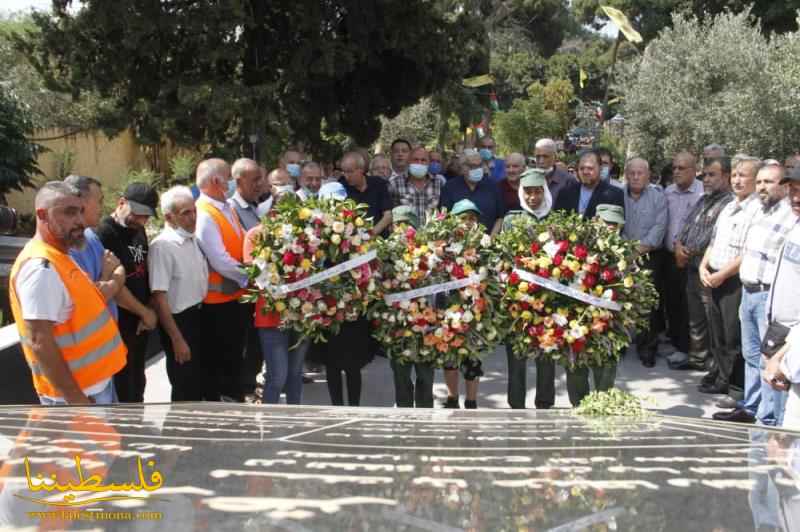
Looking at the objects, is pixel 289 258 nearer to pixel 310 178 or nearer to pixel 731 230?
pixel 310 178

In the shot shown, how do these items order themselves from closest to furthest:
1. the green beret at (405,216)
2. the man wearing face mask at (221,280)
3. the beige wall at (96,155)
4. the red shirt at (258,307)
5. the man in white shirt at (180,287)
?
the man in white shirt at (180,287) < the red shirt at (258,307) < the man wearing face mask at (221,280) < the green beret at (405,216) < the beige wall at (96,155)

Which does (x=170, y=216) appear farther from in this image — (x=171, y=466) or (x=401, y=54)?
(x=401, y=54)

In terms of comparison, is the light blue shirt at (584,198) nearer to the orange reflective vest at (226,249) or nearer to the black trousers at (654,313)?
the black trousers at (654,313)

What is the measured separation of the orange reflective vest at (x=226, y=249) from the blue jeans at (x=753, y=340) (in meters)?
3.58

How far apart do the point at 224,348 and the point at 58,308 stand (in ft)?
7.14

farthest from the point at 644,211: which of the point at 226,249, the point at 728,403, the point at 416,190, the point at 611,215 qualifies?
the point at 226,249

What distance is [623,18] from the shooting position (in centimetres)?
2792

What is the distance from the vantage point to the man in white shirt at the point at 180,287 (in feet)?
15.8

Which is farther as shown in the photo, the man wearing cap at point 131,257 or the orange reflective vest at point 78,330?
the man wearing cap at point 131,257

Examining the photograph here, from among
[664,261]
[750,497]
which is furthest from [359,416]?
[664,261]

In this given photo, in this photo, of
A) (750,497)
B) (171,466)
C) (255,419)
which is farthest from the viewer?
(255,419)

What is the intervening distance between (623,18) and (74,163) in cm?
1924

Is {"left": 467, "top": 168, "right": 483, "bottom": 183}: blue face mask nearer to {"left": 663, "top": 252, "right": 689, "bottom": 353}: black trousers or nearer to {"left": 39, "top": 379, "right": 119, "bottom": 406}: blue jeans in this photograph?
{"left": 663, "top": 252, "right": 689, "bottom": 353}: black trousers

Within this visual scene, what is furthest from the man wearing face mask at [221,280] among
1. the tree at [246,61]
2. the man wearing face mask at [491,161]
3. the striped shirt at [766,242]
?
the tree at [246,61]
